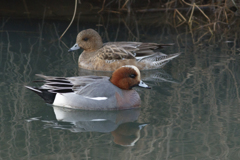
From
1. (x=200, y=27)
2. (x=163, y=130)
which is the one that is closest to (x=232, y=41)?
(x=200, y=27)

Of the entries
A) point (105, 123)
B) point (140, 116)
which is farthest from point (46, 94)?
point (140, 116)

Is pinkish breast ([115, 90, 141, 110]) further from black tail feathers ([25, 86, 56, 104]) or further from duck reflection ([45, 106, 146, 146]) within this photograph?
black tail feathers ([25, 86, 56, 104])

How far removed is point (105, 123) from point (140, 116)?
0.46 meters

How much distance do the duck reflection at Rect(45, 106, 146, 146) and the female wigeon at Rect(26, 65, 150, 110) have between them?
0.09 metres

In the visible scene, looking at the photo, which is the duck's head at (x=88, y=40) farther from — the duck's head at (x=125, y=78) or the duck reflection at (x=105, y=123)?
the duck reflection at (x=105, y=123)

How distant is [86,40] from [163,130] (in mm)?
3678

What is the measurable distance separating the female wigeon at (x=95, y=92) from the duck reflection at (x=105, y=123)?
0.09m

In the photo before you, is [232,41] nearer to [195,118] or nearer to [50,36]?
[50,36]

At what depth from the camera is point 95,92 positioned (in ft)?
17.1

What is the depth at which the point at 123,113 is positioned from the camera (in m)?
5.23

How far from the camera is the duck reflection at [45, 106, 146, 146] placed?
14.9 ft

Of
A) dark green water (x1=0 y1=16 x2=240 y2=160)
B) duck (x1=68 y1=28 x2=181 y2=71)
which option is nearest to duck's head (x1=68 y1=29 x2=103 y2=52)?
duck (x1=68 y1=28 x2=181 y2=71)

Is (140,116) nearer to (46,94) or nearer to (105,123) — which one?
(105,123)

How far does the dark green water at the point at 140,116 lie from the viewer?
13.5ft
